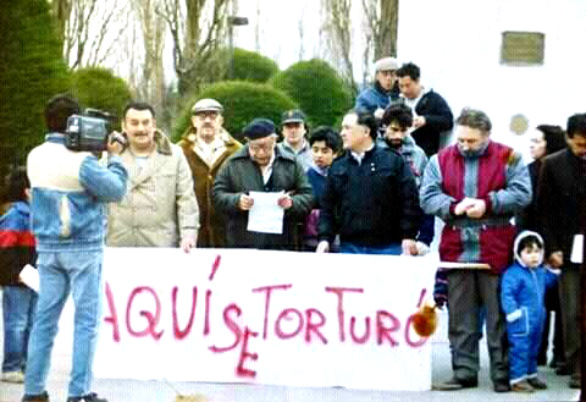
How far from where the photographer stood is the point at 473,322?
9.40m

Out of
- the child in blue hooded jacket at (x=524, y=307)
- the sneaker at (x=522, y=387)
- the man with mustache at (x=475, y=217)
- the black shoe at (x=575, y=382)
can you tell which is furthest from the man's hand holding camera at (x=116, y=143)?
the black shoe at (x=575, y=382)

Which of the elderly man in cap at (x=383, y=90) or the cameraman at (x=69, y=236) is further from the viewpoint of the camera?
the elderly man in cap at (x=383, y=90)

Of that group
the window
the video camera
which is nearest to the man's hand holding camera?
the video camera

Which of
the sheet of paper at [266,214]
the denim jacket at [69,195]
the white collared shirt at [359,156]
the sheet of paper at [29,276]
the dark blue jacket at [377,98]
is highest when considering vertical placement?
the dark blue jacket at [377,98]

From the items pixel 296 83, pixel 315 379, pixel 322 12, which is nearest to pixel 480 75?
pixel 315 379

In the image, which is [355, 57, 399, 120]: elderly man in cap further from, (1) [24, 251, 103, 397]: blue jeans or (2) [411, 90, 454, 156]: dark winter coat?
(1) [24, 251, 103, 397]: blue jeans

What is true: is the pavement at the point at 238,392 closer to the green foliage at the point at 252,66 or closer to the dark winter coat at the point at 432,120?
the dark winter coat at the point at 432,120

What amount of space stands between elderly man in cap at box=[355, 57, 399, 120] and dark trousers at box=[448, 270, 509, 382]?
2503 millimetres

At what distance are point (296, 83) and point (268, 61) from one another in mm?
2152

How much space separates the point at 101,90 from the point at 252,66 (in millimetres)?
5863

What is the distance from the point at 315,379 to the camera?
367 inches

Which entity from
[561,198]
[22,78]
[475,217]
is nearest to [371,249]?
[475,217]

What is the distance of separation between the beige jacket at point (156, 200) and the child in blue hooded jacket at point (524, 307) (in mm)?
1726

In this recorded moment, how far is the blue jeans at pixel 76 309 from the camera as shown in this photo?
322 inches
